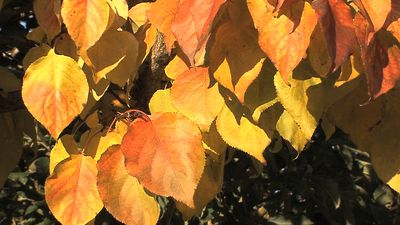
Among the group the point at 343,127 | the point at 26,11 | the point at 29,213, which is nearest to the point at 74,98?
the point at 343,127

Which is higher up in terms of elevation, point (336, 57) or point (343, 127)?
point (336, 57)

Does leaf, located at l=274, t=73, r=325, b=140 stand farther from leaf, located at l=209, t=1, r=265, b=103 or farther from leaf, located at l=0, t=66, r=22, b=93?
leaf, located at l=0, t=66, r=22, b=93

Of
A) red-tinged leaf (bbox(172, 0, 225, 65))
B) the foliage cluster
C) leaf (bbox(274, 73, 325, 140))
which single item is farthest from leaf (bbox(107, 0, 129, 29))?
leaf (bbox(274, 73, 325, 140))

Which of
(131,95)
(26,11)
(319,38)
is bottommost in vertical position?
(26,11)

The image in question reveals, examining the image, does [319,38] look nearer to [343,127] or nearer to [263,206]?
[343,127]

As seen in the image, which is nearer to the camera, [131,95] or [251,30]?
[251,30]

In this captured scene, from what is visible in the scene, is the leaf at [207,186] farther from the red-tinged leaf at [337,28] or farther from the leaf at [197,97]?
the red-tinged leaf at [337,28]
